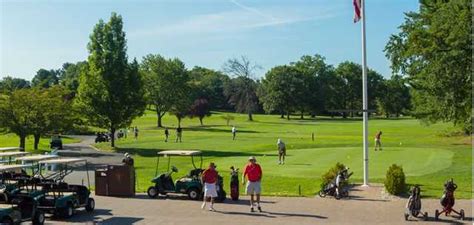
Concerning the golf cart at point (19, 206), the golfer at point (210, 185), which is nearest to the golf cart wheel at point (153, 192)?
the golfer at point (210, 185)

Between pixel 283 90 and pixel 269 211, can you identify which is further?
pixel 283 90

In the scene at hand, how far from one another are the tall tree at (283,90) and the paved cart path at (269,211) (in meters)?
114

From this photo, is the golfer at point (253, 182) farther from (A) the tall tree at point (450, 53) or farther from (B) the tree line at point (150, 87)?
(A) the tall tree at point (450, 53)

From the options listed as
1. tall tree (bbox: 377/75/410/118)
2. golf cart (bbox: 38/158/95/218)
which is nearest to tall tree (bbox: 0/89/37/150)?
golf cart (bbox: 38/158/95/218)

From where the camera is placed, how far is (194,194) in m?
21.5

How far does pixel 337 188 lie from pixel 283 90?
11514 cm

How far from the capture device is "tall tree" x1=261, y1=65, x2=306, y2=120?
136 meters

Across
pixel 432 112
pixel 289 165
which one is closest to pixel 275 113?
pixel 432 112

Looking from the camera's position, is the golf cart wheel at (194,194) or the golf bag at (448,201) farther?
the golf cart wheel at (194,194)

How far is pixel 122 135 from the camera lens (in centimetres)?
7556

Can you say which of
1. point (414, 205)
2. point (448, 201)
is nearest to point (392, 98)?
point (448, 201)

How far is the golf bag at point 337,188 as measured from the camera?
835 inches

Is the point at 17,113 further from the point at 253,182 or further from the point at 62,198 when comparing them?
the point at 253,182

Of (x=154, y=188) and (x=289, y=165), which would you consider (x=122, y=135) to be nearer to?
(x=289, y=165)
